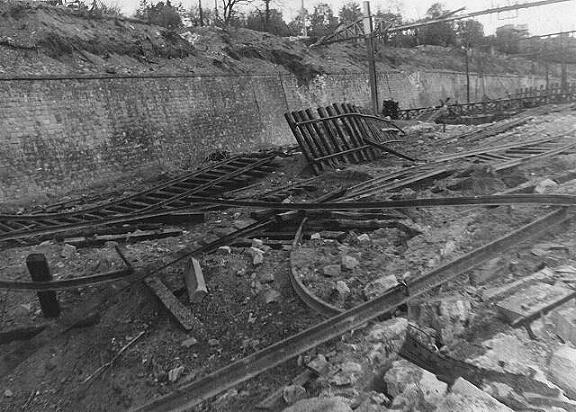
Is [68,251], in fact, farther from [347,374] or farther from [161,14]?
[161,14]

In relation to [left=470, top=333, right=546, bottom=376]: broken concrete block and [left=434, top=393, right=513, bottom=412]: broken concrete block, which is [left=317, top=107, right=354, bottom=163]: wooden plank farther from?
[left=434, top=393, right=513, bottom=412]: broken concrete block

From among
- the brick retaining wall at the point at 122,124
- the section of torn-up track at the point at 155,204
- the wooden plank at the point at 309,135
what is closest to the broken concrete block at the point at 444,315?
the section of torn-up track at the point at 155,204

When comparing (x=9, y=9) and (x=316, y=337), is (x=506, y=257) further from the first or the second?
(x=9, y=9)

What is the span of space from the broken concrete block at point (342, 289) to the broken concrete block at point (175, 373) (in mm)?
1417

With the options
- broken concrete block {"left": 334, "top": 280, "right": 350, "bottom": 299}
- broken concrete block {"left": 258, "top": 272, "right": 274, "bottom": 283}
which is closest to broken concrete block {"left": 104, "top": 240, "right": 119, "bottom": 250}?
broken concrete block {"left": 258, "top": 272, "right": 274, "bottom": 283}

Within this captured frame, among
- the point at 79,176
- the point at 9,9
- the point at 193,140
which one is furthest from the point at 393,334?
the point at 9,9

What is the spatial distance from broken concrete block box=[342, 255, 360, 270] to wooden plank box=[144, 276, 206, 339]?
148cm

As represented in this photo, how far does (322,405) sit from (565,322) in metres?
1.68

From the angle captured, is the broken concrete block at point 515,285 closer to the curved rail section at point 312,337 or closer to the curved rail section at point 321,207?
the curved rail section at point 312,337

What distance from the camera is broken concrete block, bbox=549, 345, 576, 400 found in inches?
93.9

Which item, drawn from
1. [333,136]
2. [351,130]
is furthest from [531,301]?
[351,130]

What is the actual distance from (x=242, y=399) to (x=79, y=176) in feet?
35.9

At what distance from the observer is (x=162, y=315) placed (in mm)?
4238

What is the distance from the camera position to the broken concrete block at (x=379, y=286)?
3.66 m
